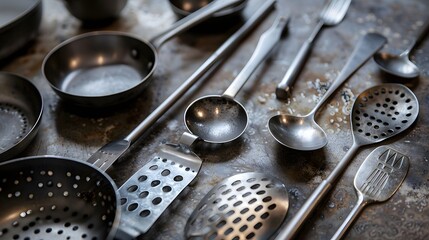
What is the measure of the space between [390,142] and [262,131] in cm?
21

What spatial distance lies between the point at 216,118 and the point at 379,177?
0.28 metres

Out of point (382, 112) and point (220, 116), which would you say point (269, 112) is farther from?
point (382, 112)

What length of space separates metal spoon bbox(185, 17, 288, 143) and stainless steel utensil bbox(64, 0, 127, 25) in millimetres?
351

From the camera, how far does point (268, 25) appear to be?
1024 millimetres

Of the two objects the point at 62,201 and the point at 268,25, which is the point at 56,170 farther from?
the point at 268,25

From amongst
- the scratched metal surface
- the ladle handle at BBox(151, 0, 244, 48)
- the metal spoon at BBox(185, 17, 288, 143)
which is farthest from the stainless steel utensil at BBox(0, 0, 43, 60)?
the metal spoon at BBox(185, 17, 288, 143)

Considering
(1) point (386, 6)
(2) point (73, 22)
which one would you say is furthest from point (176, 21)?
(1) point (386, 6)

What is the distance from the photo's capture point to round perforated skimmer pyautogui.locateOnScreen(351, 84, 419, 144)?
2.50 ft

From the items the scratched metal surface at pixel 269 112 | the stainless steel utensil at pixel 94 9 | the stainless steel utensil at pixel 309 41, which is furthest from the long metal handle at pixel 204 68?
the stainless steel utensil at pixel 94 9

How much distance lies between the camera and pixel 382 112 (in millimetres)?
795

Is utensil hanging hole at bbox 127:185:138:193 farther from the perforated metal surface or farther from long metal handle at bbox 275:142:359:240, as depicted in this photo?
long metal handle at bbox 275:142:359:240

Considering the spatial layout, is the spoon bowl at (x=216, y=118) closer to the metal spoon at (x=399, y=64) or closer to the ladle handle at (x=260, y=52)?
the ladle handle at (x=260, y=52)

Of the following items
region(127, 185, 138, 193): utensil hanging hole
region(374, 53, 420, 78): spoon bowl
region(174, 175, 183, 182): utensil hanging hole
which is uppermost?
region(374, 53, 420, 78): spoon bowl

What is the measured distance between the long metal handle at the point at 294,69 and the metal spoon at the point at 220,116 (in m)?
0.06
